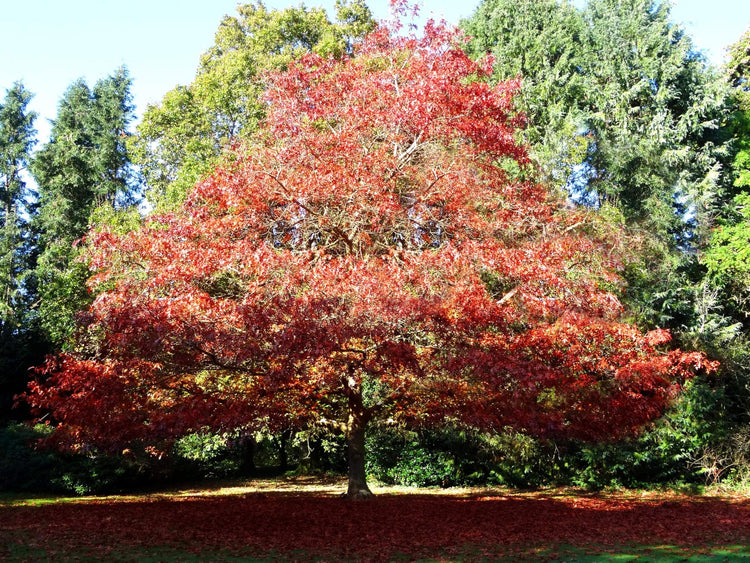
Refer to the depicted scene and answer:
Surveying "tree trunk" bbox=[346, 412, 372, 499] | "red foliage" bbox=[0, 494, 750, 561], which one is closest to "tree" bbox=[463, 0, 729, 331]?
"red foliage" bbox=[0, 494, 750, 561]

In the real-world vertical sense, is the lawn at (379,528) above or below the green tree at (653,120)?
below

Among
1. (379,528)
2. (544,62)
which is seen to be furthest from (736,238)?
(379,528)

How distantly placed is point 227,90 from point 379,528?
1605 cm

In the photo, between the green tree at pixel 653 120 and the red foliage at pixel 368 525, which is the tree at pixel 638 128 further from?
the red foliage at pixel 368 525

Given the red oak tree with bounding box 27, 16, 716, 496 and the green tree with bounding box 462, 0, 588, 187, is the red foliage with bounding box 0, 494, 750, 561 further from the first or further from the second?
the green tree with bounding box 462, 0, 588, 187

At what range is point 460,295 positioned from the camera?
9109 mm

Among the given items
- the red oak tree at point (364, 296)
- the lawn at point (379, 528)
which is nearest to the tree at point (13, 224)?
the lawn at point (379, 528)

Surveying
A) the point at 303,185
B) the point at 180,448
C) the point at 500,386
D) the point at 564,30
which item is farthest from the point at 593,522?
the point at 564,30

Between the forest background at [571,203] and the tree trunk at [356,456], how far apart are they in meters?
3.13

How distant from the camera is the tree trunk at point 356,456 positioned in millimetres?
12172

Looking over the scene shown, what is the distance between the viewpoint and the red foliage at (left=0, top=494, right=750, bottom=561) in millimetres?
7984

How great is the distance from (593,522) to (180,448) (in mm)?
11753

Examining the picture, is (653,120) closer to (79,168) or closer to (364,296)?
(364,296)

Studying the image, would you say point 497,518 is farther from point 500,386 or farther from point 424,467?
point 424,467
